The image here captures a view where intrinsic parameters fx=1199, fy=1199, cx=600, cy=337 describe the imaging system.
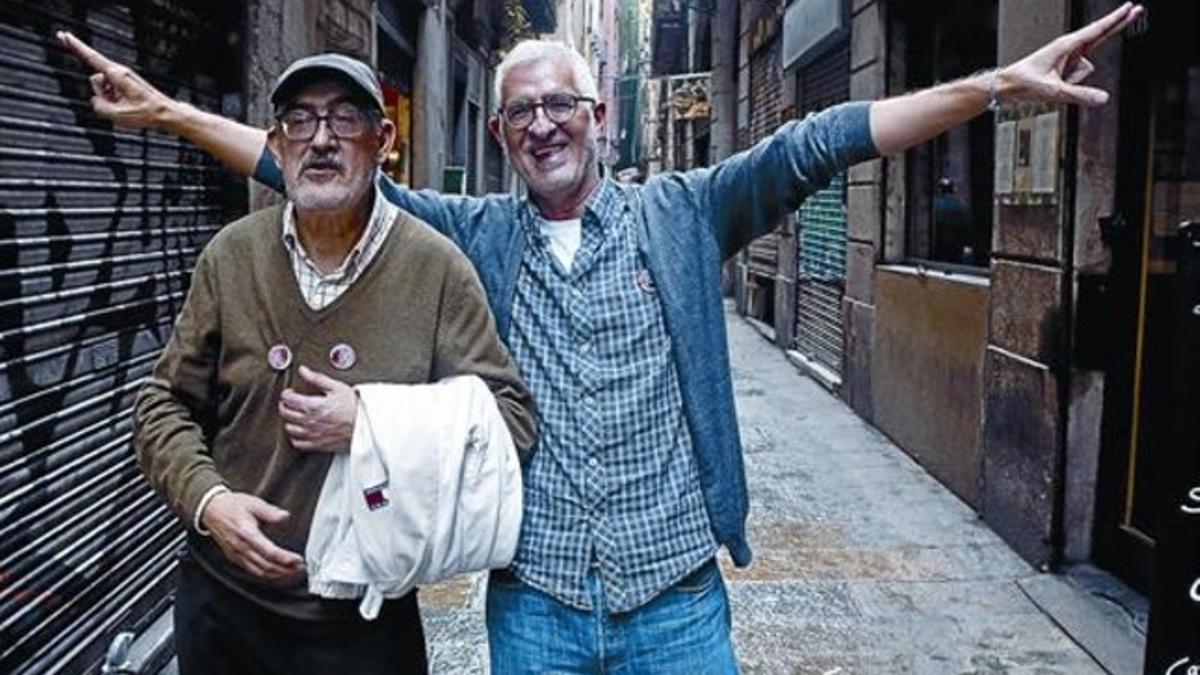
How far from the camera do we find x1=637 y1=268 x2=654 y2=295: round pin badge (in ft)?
7.69

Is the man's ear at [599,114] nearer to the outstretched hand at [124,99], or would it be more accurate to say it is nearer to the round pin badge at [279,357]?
the round pin badge at [279,357]

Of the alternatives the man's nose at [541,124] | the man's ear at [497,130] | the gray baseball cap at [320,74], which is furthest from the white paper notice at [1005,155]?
the gray baseball cap at [320,74]

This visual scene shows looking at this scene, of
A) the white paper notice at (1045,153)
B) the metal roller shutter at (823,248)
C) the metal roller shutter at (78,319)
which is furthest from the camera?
the metal roller shutter at (823,248)

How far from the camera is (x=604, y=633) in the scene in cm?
227

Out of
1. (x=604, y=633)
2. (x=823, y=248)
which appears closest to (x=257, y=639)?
(x=604, y=633)

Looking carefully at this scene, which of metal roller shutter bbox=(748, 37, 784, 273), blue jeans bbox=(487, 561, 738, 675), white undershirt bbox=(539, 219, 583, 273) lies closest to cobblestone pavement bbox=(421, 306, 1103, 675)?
blue jeans bbox=(487, 561, 738, 675)

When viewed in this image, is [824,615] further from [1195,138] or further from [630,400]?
[630,400]

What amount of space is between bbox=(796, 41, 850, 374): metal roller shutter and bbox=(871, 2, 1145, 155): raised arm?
782cm

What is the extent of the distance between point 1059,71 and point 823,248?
907 cm

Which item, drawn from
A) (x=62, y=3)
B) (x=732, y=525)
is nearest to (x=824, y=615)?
(x=732, y=525)

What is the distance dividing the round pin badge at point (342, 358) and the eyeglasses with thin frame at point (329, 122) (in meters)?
0.39

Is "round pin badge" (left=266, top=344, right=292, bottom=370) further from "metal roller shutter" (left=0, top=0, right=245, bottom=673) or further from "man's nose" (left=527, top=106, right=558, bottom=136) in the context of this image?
"metal roller shutter" (left=0, top=0, right=245, bottom=673)

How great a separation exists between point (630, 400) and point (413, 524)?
513 mm

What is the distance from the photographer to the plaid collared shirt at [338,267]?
2.17 meters
